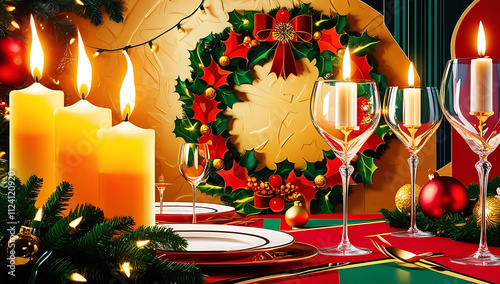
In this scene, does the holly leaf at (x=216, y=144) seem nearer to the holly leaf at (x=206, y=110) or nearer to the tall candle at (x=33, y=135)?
the holly leaf at (x=206, y=110)

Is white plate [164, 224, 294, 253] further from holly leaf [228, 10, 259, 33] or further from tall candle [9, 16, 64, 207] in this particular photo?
holly leaf [228, 10, 259, 33]

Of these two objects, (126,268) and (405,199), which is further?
(405,199)

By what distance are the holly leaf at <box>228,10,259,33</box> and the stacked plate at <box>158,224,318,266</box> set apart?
1.18 m

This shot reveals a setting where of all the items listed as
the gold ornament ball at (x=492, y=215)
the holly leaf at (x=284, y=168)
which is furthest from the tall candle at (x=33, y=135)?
the holly leaf at (x=284, y=168)

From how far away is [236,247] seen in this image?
764mm

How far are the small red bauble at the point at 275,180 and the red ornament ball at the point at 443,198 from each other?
2.77 feet

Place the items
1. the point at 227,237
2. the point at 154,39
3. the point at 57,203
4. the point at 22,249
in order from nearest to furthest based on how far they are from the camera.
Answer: the point at 22,249 < the point at 57,203 < the point at 227,237 < the point at 154,39

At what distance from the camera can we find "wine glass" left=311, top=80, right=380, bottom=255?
81 centimetres

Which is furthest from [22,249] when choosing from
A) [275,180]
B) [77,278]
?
[275,180]

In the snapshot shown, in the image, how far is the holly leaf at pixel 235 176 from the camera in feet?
6.22

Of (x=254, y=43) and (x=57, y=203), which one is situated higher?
(x=254, y=43)

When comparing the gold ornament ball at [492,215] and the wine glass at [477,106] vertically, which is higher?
the wine glass at [477,106]

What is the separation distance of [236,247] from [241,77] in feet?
3.98

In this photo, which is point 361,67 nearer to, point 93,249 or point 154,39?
point 154,39
